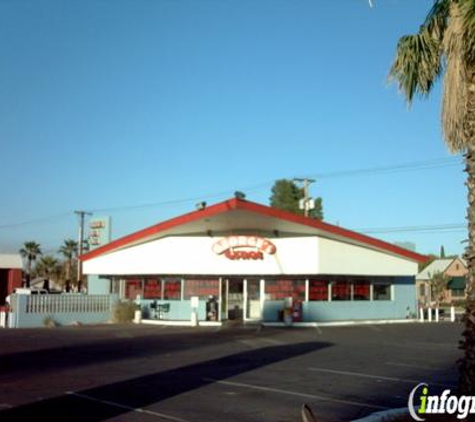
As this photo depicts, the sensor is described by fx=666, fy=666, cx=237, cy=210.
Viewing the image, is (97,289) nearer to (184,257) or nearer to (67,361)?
(184,257)

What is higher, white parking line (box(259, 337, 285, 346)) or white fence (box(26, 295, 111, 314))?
white fence (box(26, 295, 111, 314))

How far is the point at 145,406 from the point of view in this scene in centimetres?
1049

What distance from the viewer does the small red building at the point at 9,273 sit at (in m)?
47.9

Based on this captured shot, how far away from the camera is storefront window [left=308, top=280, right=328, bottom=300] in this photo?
31.8 meters

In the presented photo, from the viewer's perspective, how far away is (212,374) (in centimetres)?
1425

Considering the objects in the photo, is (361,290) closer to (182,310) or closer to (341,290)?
(341,290)

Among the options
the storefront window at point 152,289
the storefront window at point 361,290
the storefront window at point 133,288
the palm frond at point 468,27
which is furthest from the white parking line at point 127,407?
the storefront window at point 361,290

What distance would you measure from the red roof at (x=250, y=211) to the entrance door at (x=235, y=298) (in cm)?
425

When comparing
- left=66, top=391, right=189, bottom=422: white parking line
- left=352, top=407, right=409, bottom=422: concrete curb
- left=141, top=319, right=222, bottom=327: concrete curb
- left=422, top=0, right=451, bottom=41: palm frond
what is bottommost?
left=141, top=319, right=222, bottom=327: concrete curb

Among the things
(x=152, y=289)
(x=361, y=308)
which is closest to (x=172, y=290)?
(x=152, y=289)

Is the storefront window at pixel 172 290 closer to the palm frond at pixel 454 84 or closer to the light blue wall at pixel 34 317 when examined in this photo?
the light blue wall at pixel 34 317

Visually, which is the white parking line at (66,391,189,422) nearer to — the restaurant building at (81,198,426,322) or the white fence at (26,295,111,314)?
the restaurant building at (81,198,426,322)

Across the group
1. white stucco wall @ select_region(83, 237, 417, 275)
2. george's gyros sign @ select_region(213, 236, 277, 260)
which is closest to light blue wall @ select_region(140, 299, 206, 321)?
white stucco wall @ select_region(83, 237, 417, 275)

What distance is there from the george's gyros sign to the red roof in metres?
2.55
